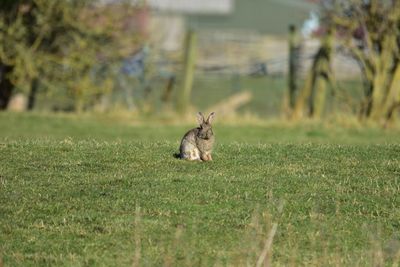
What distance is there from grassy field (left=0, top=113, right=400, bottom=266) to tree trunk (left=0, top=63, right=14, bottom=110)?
48.2 ft

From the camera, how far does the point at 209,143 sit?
39.4ft

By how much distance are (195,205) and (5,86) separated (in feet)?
63.2

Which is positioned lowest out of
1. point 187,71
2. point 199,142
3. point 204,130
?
point 199,142

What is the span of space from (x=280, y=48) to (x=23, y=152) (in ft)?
109

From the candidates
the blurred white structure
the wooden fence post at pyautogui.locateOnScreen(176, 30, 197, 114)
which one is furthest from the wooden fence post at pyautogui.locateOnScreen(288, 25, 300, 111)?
the blurred white structure

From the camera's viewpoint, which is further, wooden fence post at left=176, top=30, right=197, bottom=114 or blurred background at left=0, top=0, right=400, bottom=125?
wooden fence post at left=176, top=30, right=197, bottom=114

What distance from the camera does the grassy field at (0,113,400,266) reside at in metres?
9.51

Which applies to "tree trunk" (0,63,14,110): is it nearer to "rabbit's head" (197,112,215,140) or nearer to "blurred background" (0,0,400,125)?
"blurred background" (0,0,400,125)

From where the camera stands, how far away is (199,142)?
12031 mm

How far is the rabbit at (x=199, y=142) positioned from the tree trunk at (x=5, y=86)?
54.8 feet

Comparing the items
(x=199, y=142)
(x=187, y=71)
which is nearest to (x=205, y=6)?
(x=187, y=71)

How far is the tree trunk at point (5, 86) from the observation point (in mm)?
28359

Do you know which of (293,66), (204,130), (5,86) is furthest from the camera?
(5,86)

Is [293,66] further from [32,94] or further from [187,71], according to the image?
[32,94]
